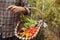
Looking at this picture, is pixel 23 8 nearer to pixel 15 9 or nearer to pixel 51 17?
pixel 15 9

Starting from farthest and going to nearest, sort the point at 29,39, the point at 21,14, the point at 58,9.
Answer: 1. the point at 58,9
2. the point at 21,14
3. the point at 29,39

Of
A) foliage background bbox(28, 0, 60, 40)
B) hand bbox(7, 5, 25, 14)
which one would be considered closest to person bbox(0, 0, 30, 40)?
hand bbox(7, 5, 25, 14)

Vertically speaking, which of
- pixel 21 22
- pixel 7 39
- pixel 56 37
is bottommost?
pixel 56 37

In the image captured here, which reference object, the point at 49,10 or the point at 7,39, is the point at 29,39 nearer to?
the point at 7,39

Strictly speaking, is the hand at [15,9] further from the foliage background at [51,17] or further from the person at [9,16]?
the foliage background at [51,17]

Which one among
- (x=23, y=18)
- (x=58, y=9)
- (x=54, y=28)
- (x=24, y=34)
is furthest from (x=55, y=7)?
(x=24, y=34)

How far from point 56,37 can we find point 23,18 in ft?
3.19

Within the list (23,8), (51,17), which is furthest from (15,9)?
(51,17)

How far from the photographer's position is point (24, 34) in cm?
135

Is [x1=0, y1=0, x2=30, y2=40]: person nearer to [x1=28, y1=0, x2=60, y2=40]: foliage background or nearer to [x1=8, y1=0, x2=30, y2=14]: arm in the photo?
[x1=8, y1=0, x2=30, y2=14]: arm

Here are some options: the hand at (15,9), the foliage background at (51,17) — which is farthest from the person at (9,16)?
the foliage background at (51,17)

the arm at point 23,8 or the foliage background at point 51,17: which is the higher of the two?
the arm at point 23,8

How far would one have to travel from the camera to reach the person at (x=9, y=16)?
1.46 meters

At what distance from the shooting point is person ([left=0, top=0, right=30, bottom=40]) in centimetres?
146
